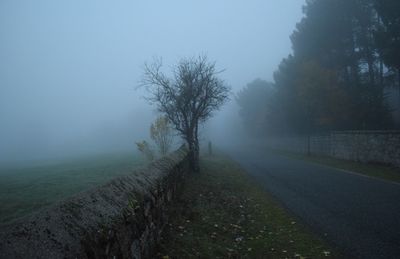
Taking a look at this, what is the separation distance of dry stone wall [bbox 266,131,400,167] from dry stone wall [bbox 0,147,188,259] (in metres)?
16.8

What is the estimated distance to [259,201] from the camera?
12281 mm

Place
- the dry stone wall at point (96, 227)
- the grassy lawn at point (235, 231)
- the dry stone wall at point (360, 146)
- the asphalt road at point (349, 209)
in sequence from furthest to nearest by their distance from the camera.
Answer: the dry stone wall at point (360, 146) → the asphalt road at point (349, 209) → the grassy lawn at point (235, 231) → the dry stone wall at point (96, 227)

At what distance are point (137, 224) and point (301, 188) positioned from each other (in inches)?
407

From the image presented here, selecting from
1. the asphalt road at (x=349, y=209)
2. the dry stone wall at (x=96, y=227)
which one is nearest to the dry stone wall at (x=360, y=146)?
the asphalt road at (x=349, y=209)

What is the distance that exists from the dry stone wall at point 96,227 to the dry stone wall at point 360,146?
16.8 meters

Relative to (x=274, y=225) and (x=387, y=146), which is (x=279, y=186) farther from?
(x=387, y=146)

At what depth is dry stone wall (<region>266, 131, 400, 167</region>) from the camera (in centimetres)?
1967

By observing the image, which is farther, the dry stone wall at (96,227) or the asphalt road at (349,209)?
the asphalt road at (349,209)

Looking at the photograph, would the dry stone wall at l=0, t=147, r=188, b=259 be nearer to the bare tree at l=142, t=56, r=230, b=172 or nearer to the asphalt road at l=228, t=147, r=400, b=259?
the asphalt road at l=228, t=147, r=400, b=259

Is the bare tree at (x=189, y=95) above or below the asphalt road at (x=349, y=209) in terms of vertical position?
above

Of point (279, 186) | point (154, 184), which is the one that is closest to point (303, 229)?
point (154, 184)

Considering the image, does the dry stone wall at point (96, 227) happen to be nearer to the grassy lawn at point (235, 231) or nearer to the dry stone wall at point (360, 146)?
the grassy lawn at point (235, 231)

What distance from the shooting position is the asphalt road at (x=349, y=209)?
7066mm

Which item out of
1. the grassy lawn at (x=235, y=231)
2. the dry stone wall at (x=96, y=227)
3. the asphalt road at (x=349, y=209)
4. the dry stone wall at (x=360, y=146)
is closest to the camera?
the dry stone wall at (x=96, y=227)
